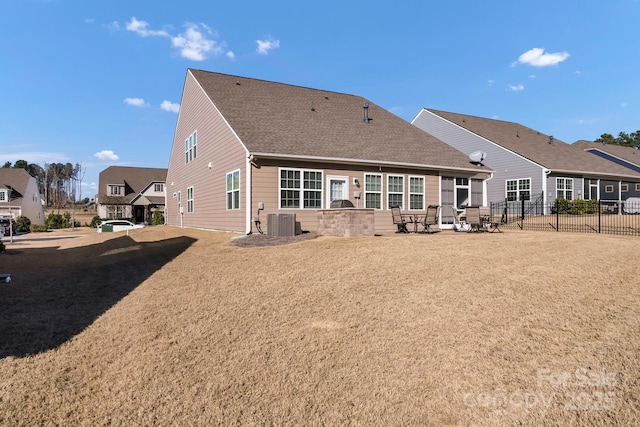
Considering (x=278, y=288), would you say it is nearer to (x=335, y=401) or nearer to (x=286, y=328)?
(x=286, y=328)

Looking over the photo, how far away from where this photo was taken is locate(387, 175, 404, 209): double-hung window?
16266 millimetres

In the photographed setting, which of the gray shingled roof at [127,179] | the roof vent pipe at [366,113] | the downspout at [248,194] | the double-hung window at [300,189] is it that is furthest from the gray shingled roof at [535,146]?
the gray shingled roof at [127,179]

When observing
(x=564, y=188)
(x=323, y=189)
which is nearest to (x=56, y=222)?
(x=323, y=189)

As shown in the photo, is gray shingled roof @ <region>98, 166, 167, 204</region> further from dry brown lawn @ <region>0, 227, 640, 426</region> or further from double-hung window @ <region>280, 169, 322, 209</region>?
dry brown lawn @ <region>0, 227, 640, 426</region>

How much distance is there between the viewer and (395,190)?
53.8ft

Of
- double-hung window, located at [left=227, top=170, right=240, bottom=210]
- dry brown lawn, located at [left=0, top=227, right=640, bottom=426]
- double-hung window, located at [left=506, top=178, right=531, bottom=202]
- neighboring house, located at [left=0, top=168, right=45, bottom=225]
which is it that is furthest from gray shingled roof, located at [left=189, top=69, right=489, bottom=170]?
neighboring house, located at [left=0, top=168, right=45, bottom=225]

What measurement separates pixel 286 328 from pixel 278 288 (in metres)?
1.53

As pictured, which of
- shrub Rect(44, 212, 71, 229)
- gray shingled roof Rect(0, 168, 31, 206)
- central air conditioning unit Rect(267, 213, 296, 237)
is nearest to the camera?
central air conditioning unit Rect(267, 213, 296, 237)

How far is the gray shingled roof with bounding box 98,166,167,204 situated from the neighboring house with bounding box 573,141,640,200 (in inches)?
1800

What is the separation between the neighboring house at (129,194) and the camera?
143ft

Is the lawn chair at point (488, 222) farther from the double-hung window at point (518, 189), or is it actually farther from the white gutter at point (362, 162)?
the double-hung window at point (518, 189)

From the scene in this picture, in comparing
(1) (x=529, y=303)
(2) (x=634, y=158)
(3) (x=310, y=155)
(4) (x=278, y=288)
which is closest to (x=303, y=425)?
(4) (x=278, y=288)

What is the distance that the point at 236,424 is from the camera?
3107mm

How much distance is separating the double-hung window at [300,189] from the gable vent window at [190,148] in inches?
339
